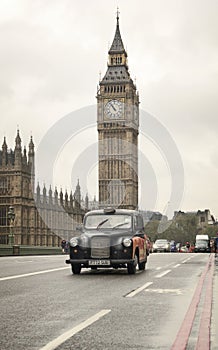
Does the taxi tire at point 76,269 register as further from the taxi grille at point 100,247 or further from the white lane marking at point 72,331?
the white lane marking at point 72,331

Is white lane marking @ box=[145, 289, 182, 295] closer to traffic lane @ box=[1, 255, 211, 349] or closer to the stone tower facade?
traffic lane @ box=[1, 255, 211, 349]

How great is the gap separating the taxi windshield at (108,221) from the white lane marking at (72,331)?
914cm

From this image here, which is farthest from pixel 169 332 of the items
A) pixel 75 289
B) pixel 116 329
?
pixel 75 289

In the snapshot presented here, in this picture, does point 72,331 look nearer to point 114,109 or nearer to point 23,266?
point 23,266

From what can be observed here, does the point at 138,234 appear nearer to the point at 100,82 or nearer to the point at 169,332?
the point at 169,332

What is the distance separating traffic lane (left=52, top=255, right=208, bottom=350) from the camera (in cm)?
625

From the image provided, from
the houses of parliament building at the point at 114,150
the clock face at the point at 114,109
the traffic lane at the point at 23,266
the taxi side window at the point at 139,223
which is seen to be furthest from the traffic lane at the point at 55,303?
the clock face at the point at 114,109

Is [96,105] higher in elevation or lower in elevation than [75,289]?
higher

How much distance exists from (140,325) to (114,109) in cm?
12965

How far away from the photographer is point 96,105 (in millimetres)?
138875

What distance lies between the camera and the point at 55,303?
950cm

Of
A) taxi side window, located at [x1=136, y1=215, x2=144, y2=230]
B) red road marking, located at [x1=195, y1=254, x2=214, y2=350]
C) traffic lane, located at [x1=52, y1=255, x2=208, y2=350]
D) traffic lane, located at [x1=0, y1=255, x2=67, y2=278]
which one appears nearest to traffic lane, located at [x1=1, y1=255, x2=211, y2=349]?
traffic lane, located at [x1=52, y1=255, x2=208, y2=350]

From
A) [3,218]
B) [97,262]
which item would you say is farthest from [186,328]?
[3,218]

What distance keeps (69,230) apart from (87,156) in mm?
18827
